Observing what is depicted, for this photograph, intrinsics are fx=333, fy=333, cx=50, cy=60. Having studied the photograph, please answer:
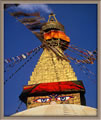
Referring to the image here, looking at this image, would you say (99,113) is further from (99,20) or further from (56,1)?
(56,1)

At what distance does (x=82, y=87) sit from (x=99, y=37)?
9073mm

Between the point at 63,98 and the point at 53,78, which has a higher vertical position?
the point at 53,78

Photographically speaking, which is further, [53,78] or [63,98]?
[53,78]

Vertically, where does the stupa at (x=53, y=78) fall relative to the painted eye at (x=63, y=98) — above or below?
above

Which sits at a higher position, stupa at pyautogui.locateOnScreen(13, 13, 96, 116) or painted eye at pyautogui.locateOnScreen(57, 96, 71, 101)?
stupa at pyautogui.locateOnScreen(13, 13, 96, 116)

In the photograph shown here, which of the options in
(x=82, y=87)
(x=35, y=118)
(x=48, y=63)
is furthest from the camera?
(x=48, y=63)

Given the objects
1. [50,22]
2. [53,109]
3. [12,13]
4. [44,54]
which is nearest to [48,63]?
[44,54]

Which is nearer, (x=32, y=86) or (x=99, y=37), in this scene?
(x=99, y=37)

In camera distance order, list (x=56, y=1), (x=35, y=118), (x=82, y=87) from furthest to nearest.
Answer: (x=82, y=87) < (x=56, y=1) < (x=35, y=118)

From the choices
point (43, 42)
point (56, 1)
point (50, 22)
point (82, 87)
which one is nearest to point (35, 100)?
point (82, 87)

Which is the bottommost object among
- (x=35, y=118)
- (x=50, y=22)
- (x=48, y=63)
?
(x=35, y=118)

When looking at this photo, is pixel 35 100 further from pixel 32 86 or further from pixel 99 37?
pixel 99 37

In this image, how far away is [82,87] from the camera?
2341 centimetres

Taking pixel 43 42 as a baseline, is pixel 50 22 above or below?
above
